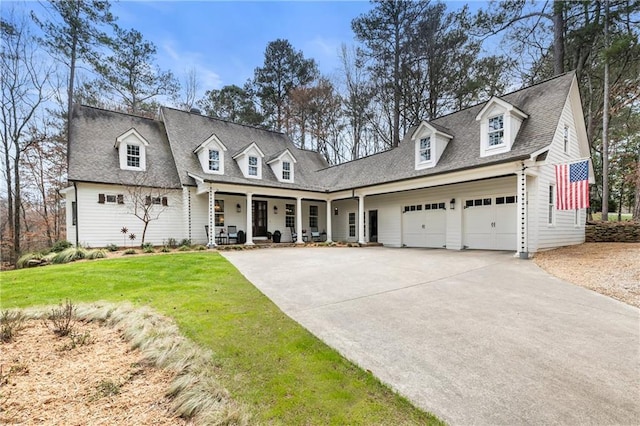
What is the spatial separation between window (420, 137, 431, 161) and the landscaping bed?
6.41 meters

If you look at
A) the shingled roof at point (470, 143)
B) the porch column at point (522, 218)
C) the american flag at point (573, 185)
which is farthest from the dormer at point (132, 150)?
the american flag at point (573, 185)

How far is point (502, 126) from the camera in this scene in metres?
11.8

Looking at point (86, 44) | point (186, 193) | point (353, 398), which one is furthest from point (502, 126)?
point (86, 44)

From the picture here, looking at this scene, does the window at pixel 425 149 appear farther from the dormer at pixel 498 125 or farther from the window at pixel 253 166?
the window at pixel 253 166

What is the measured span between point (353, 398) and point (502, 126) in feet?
41.9

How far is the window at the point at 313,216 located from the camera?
20016 mm

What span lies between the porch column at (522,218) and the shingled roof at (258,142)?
2.82 feet

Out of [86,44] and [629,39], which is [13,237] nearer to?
[86,44]

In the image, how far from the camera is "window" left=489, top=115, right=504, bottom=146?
1175 centimetres

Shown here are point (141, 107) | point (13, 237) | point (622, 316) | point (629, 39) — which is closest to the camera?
point (622, 316)

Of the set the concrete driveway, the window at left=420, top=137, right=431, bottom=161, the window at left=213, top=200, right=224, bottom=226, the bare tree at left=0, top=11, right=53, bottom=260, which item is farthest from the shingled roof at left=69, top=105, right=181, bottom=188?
the window at left=420, top=137, right=431, bottom=161

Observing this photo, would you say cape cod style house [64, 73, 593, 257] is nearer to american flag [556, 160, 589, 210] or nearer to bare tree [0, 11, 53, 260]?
american flag [556, 160, 589, 210]

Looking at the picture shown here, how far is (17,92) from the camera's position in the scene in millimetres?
15195

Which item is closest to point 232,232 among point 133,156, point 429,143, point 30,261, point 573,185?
point 133,156
